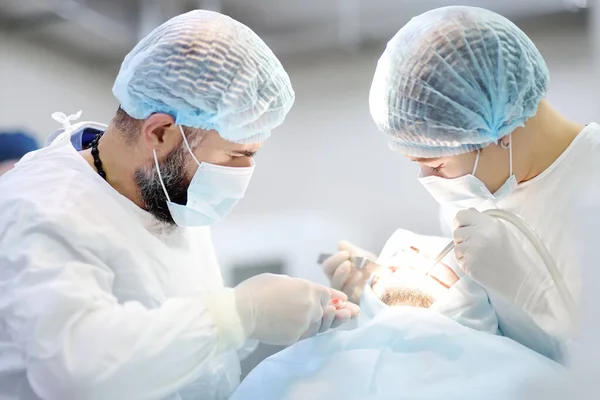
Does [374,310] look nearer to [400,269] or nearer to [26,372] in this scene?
[400,269]

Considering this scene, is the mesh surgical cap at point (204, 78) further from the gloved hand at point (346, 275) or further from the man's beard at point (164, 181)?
the gloved hand at point (346, 275)

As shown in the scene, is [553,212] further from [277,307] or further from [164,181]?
[164,181]

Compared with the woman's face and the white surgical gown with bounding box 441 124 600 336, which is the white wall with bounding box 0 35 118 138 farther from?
the white surgical gown with bounding box 441 124 600 336

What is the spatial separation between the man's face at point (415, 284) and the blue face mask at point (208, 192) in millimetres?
488

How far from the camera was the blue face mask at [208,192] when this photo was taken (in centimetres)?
148

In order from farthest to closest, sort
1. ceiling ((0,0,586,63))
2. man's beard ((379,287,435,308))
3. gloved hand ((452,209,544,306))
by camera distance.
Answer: ceiling ((0,0,586,63)), man's beard ((379,287,435,308)), gloved hand ((452,209,544,306))

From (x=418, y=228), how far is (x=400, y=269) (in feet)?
1.84

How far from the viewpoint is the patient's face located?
160 centimetres

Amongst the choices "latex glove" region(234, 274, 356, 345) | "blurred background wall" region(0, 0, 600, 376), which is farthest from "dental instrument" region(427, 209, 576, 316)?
"blurred background wall" region(0, 0, 600, 376)

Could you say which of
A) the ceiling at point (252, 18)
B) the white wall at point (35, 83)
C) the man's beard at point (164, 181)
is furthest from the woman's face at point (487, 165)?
the white wall at point (35, 83)

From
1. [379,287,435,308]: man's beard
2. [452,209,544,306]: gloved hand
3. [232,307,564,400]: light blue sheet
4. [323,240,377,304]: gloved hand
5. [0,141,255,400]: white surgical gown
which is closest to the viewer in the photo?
[0,141,255,400]: white surgical gown

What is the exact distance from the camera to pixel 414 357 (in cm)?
133

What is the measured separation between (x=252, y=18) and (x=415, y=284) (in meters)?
1.41

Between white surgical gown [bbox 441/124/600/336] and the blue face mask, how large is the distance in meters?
0.69
